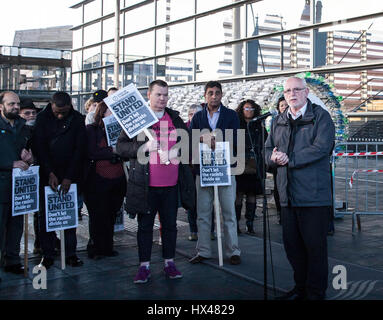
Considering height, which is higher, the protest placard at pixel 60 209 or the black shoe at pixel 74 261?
the protest placard at pixel 60 209

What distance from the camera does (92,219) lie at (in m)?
5.87

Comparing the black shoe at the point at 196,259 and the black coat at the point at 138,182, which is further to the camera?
the black shoe at the point at 196,259

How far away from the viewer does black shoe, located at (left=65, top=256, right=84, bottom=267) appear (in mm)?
5433

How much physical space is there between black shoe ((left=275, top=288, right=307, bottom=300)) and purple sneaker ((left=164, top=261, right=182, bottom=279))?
1.13 metres

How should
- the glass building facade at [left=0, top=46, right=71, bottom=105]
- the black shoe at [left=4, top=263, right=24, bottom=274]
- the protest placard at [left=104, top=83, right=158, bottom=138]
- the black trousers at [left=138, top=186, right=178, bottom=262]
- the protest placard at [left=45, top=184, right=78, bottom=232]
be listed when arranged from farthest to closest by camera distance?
the glass building facade at [left=0, top=46, right=71, bottom=105]
the protest placard at [left=45, top=184, right=78, bottom=232]
the black shoe at [left=4, top=263, right=24, bottom=274]
the black trousers at [left=138, top=186, right=178, bottom=262]
the protest placard at [left=104, top=83, right=158, bottom=138]

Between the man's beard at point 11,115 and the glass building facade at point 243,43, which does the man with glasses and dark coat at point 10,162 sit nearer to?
the man's beard at point 11,115

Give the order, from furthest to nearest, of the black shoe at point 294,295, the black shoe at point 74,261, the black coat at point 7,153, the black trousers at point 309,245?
the black shoe at point 74,261 → the black coat at point 7,153 → the black shoe at point 294,295 → the black trousers at point 309,245

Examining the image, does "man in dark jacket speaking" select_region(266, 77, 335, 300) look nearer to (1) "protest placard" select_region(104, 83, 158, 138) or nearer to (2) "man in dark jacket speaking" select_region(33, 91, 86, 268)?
(1) "protest placard" select_region(104, 83, 158, 138)

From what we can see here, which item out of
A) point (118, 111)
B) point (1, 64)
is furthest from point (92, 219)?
point (1, 64)

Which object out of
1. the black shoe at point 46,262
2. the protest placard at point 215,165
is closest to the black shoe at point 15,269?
the black shoe at point 46,262

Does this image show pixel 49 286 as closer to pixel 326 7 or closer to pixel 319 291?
pixel 319 291

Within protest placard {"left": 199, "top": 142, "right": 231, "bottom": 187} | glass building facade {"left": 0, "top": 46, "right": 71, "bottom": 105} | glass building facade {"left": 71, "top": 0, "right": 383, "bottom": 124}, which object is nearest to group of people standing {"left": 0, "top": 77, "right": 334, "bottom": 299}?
protest placard {"left": 199, "top": 142, "right": 231, "bottom": 187}

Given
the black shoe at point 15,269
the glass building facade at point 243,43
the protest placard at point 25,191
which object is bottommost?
the black shoe at point 15,269

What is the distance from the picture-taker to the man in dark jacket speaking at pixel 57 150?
17.6 feet
